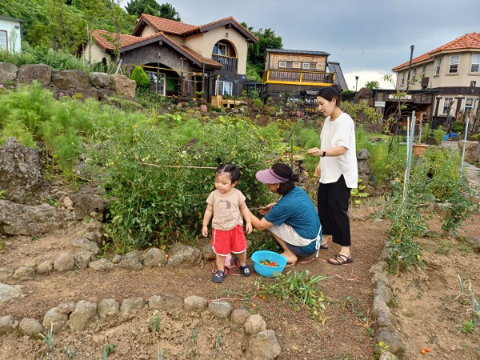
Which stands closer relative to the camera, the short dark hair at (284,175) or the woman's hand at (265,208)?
the short dark hair at (284,175)

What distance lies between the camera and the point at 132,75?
14.6 m

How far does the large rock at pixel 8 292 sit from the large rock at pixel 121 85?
930 centimetres

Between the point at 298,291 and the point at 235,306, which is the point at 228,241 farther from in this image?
the point at 298,291

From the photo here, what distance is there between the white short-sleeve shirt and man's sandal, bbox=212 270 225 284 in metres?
1.30

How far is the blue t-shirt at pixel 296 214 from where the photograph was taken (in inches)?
118

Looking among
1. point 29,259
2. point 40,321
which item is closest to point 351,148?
point 40,321

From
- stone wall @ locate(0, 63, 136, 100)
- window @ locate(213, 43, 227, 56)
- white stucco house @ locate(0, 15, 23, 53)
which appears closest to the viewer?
stone wall @ locate(0, 63, 136, 100)

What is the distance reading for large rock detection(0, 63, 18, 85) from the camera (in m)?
9.22

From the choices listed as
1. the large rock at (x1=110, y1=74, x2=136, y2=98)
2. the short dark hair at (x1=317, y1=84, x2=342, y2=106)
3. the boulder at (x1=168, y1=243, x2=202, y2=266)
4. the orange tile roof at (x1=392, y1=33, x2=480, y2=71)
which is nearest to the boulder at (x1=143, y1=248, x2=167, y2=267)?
the boulder at (x1=168, y1=243, x2=202, y2=266)

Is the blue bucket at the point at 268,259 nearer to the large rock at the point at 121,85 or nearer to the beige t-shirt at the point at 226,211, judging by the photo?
the beige t-shirt at the point at 226,211

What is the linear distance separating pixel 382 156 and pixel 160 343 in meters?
5.73

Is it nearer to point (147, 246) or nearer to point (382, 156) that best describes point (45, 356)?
point (147, 246)

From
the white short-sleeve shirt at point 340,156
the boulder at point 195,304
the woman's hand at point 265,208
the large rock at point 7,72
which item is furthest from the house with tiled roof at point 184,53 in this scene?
the boulder at point 195,304

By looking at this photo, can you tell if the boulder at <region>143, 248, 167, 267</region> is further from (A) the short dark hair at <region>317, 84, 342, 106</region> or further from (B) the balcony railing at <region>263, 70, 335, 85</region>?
(B) the balcony railing at <region>263, 70, 335, 85</region>
